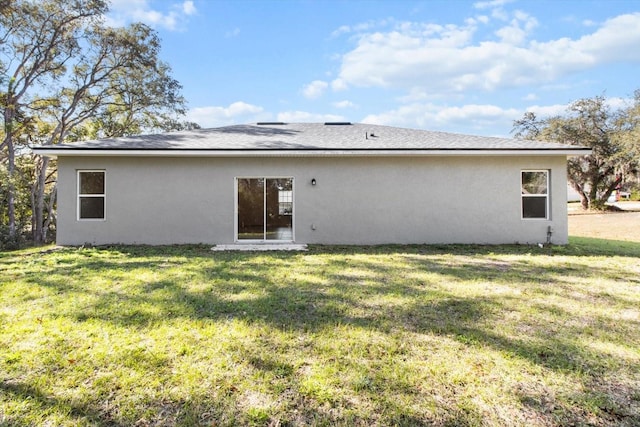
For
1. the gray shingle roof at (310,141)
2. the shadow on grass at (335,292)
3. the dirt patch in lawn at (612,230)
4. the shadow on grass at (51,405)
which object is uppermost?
the gray shingle roof at (310,141)

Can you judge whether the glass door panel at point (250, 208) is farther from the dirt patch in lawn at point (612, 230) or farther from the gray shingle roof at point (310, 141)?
the dirt patch in lawn at point (612, 230)

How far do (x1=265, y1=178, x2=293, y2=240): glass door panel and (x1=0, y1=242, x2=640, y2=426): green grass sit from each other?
13.9 feet

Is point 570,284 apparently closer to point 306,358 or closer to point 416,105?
point 306,358

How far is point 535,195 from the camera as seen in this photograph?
9.40 meters

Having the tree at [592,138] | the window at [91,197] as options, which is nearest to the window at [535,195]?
the window at [91,197]

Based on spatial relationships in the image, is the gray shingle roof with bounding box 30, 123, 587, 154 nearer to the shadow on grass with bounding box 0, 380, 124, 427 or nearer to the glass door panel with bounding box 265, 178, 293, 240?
the glass door panel with bounding box 265, 178, 293, 240

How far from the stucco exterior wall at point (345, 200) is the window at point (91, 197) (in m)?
0.21

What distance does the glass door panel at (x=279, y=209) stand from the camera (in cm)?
962

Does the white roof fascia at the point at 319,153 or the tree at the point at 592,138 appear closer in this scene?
the white roof fascia at the point at 319,153

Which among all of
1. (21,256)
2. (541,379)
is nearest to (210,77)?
(21,256)

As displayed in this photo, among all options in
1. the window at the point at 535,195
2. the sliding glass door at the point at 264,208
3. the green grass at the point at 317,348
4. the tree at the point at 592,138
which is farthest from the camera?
the tree at the point at 592,138

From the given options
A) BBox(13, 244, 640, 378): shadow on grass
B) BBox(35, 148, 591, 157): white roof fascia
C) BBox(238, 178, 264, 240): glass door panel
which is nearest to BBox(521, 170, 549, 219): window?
BBox(35, 148, 591, 157): white roof fascia

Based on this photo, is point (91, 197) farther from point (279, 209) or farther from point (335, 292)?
point (335, 292)

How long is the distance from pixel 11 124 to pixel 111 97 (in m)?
5.93
